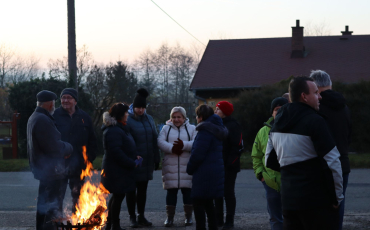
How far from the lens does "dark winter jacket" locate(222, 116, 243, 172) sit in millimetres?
6344

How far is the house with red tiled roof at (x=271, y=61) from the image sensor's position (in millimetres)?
25219

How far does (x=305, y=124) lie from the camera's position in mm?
3473

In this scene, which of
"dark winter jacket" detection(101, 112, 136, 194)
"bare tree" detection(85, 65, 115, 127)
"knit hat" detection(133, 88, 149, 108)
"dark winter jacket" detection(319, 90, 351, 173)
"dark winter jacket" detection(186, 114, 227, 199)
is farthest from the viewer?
"bare tree" detection(85, 65, 115, 127)

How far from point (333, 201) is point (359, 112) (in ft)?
48.0

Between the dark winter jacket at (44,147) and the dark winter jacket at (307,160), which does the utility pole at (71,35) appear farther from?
the dark winter jacket at (307,160)

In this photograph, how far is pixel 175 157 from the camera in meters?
6.60

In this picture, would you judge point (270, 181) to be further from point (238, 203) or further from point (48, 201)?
→ point (238, 203)

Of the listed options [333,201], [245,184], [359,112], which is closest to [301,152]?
[333,201]

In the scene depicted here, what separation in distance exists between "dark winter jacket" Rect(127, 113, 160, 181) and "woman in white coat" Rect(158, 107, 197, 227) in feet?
0.59

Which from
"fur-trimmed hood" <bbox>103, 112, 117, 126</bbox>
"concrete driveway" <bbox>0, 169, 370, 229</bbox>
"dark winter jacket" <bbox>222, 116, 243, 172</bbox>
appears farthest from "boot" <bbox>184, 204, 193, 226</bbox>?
"fur-trimmed hood" <bbox>103, 112, 117, 126</bbox>

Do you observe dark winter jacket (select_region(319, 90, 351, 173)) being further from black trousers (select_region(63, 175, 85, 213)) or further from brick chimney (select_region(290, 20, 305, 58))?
brick chimney (select_region(290, 20, 305, 58))

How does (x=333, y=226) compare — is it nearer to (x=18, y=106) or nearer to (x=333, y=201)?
(x=333, y=201)

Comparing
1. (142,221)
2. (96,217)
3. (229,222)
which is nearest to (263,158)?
(229,222)

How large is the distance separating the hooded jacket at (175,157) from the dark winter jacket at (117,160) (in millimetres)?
636
